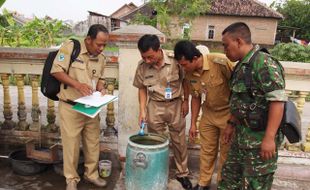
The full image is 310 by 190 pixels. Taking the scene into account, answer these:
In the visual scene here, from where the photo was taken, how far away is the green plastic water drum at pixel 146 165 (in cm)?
287

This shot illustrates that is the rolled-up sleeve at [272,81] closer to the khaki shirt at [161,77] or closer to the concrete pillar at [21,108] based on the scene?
the khaki shirt at [161,77]

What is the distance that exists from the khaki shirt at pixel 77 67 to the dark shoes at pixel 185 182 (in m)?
1.47

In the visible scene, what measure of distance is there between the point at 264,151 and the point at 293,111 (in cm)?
40

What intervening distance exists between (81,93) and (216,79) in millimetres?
1285

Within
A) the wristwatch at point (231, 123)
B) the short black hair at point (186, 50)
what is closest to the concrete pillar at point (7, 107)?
the short black hair at point (186, 50)

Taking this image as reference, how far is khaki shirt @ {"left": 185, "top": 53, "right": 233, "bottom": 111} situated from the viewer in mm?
2969

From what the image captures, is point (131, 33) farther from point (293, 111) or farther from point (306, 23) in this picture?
point (306, 23)

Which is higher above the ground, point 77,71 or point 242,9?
point 242,9

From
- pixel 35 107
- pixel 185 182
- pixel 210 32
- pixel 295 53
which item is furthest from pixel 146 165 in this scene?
pixel 210 32

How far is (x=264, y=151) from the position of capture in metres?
2.34

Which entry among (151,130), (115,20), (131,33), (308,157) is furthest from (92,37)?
(115,20)

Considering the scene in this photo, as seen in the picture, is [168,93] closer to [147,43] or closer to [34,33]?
[147,43]

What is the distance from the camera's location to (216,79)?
9.80 ft

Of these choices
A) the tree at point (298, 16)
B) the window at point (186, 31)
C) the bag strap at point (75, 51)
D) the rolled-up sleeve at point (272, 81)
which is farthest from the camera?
the tree at point (298, 16)
